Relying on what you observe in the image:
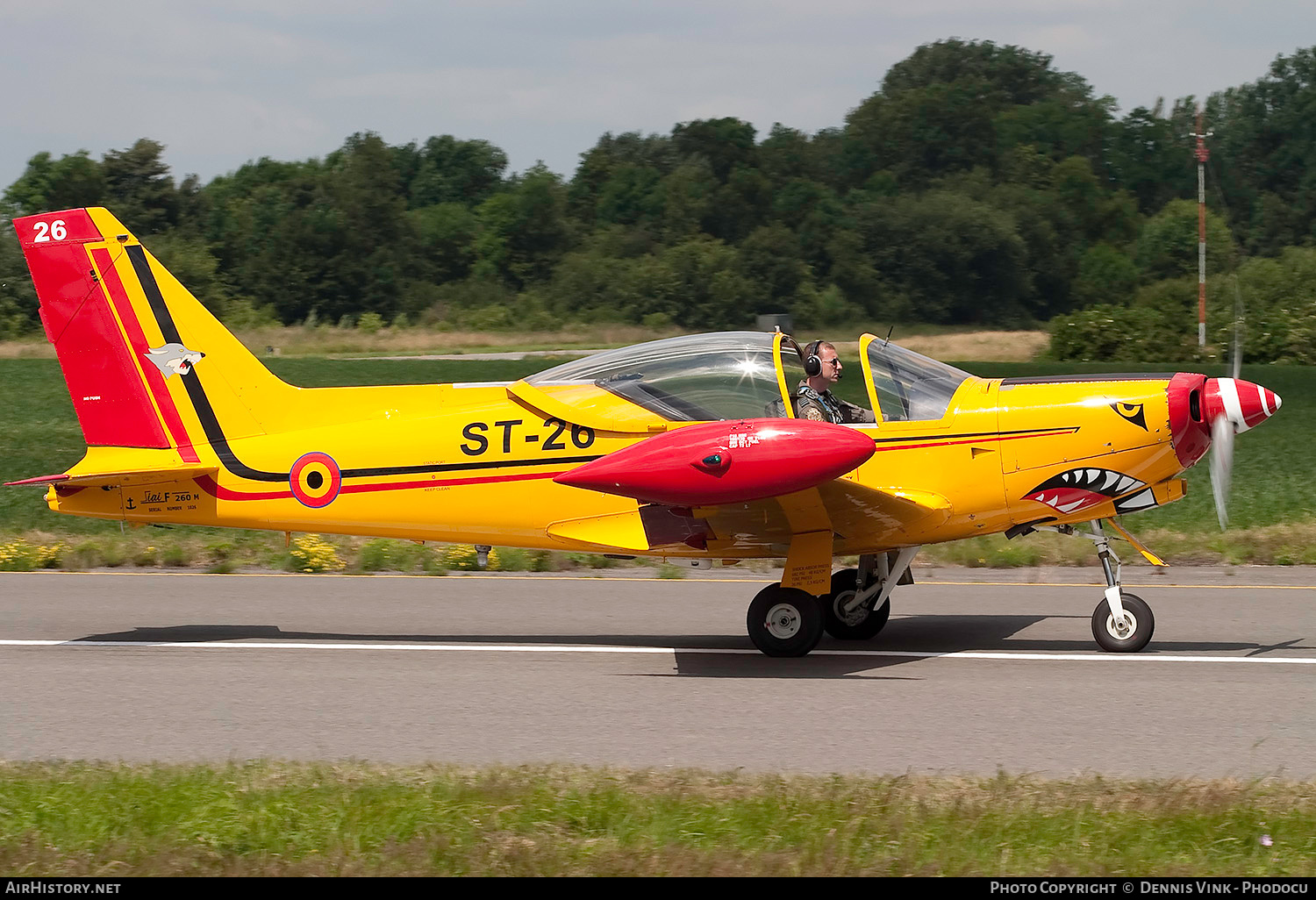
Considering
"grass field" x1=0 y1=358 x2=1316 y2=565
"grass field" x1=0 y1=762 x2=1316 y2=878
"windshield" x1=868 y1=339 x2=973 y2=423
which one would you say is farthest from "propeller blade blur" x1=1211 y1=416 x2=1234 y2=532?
"grass field" x1=0 y1=762 x2=1316 y2=878

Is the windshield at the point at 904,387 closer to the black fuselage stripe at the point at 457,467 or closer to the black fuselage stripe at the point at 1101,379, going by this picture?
the black fuselage stripe at the point at 1101,379

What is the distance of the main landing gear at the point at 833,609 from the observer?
839 centimetres

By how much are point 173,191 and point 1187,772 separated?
183ft

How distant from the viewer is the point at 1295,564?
12.0 meters

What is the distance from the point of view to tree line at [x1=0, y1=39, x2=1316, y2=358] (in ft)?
143

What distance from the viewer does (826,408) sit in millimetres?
8336

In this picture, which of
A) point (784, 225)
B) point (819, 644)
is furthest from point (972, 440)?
point (784, 225)

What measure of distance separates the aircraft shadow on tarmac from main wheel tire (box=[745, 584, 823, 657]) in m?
0.12

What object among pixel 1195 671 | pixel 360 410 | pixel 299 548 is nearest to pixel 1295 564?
pixel 1195 671

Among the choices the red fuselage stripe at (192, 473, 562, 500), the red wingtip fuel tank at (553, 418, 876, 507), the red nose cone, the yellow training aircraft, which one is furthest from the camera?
the red fuselage stripe at (192, 473, 562, 500)

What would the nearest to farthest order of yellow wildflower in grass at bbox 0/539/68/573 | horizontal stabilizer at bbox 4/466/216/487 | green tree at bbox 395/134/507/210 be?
horizontal stabilizer at bbox 4/466/216/487 → yellow wildflower in grass at bbox 0/539/68/573 → green tree at bbox 395/134/507/210

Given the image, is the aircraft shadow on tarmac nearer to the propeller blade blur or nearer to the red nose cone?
the propeller blade blur

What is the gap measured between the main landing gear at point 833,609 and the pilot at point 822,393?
1.02 m
